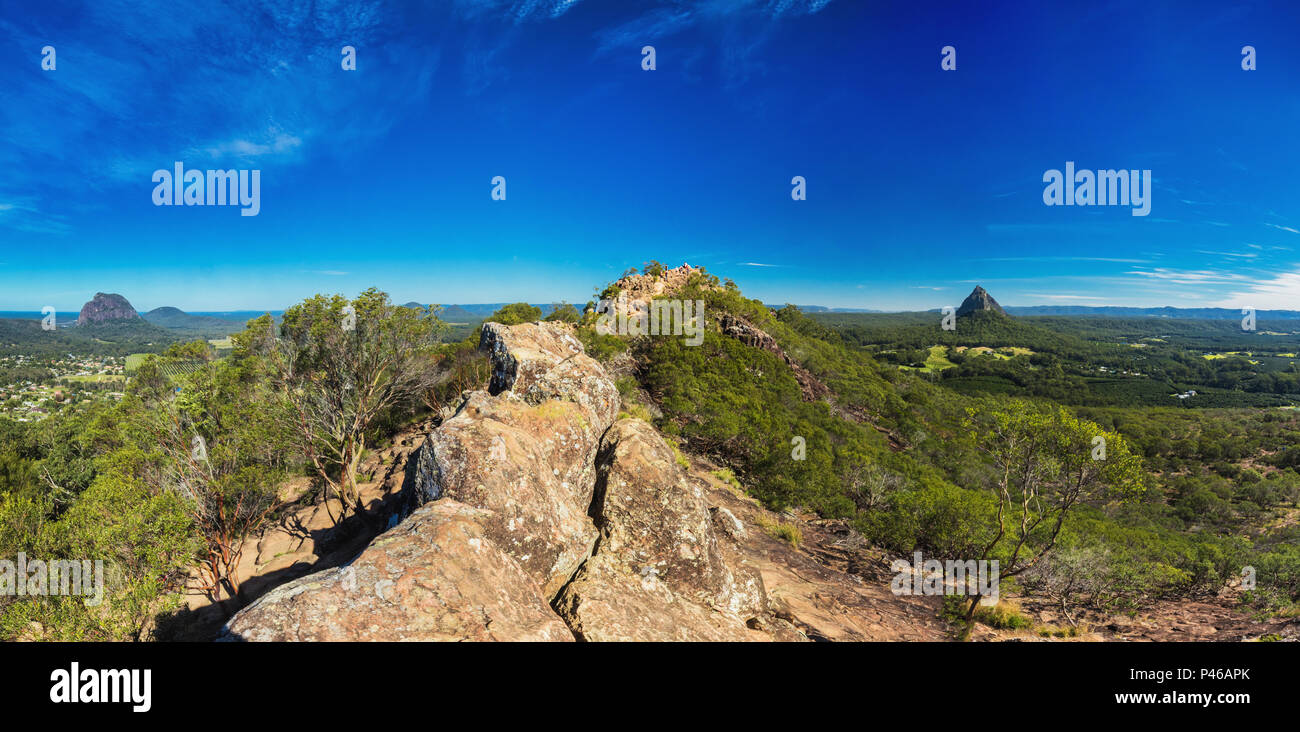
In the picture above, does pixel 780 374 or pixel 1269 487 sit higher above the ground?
pixel 780 374

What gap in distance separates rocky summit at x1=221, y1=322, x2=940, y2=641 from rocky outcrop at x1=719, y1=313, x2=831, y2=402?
30623mm

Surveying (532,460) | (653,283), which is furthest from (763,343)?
(532,460)

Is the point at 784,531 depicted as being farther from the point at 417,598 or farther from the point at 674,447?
the point at 417,598

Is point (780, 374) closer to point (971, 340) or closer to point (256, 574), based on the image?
point (256, 574)

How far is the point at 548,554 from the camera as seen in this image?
28.0 feet

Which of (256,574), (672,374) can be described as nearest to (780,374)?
(672,374)

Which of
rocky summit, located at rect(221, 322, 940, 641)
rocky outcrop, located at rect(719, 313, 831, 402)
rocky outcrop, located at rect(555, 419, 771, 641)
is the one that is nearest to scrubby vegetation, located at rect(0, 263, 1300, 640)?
rocky outcrop, located at rect(719, 313, 831, 402)

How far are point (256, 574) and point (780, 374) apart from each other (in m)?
35.6

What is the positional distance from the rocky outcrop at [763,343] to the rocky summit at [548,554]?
30623 millimetres

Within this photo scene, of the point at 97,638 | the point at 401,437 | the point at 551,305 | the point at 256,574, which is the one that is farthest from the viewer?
the point at 551,305

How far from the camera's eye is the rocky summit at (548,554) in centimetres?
577

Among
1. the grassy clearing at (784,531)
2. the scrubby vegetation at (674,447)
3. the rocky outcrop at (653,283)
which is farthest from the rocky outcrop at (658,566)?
the rocky outcrop at (653,283)

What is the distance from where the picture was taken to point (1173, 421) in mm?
81000

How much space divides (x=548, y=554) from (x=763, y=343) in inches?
1517
